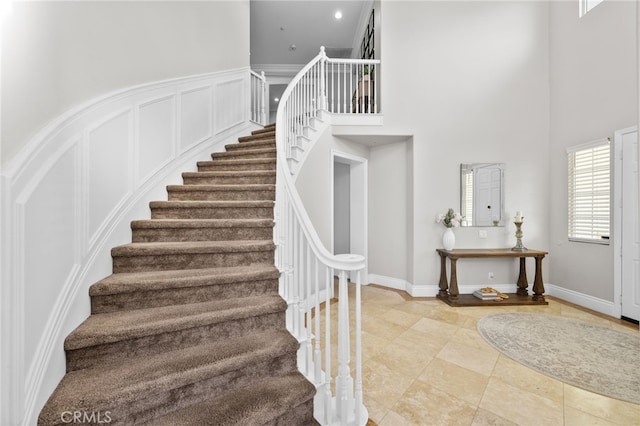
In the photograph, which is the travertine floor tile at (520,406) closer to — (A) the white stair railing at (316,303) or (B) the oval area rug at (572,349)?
(B) the oval area rug at (572,349)

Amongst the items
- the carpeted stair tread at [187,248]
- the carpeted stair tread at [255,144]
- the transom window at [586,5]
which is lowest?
the carpeted stair tread at [187,248]


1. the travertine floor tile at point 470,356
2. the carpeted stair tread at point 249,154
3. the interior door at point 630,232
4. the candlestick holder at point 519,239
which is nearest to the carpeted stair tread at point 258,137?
the carpeted stair tread at point 249,154

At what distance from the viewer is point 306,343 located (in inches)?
62.2

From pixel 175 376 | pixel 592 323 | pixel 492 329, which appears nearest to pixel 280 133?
pixel 175 376

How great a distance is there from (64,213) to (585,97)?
18.0 ft

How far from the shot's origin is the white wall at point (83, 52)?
42.4 inches

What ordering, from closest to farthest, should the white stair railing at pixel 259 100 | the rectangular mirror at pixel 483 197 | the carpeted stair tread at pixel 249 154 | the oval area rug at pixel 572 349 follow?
the oval area rug at pixel 572 349, the carpeted stair tread at pixel 249 154, the rectangular mirror at pixel 483 197, the white stair railing at pixel 259 100

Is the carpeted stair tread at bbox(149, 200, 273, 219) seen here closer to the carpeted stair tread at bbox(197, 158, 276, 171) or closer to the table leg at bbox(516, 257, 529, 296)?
the carpeted stair tread at bbox(197, 158, 276, 171)

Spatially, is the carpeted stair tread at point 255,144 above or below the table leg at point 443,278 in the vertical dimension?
above

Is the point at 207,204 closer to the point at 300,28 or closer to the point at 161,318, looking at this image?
the point at 161,318

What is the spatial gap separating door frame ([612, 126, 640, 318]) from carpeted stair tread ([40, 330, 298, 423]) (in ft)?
13.1

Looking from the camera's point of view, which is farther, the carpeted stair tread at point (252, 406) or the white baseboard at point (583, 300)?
the white baseboard at point (583, 300)

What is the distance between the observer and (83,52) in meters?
1.64

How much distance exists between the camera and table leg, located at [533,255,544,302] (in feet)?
11.9
